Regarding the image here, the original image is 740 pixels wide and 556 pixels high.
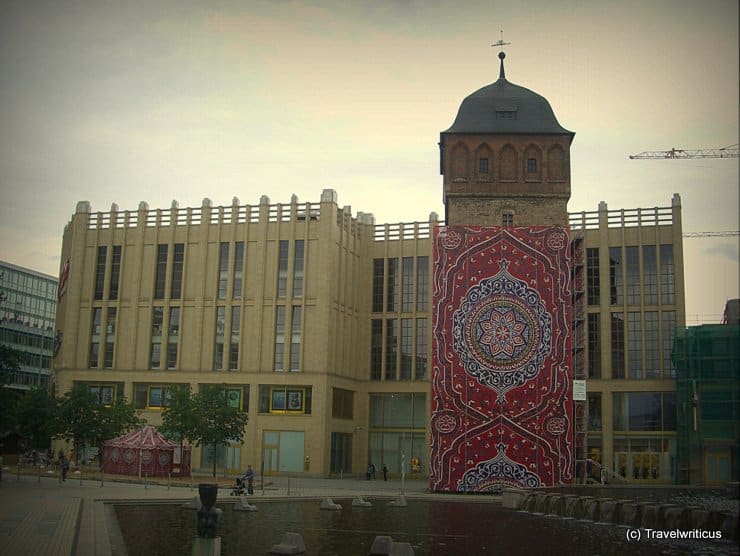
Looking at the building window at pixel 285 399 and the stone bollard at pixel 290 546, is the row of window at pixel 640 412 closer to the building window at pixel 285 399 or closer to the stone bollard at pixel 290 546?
the building window at pixel 285 399

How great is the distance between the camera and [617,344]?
204ft

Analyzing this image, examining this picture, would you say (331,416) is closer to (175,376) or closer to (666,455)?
(175,376)

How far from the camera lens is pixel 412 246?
222 ft

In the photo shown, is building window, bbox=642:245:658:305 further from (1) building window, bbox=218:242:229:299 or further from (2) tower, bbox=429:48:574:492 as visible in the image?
(1) building window, bbox=218:242:229:299

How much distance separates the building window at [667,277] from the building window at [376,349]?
21.1 metres

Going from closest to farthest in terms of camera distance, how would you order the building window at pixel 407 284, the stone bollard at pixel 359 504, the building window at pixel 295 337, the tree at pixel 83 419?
the stone bollard at pixel 359 504
the tree at pixel 83 419
the building window at pixel 295 337
the building window at pixel 407 284

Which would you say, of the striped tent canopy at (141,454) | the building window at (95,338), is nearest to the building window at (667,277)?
the striped tent canopy at (141,454)

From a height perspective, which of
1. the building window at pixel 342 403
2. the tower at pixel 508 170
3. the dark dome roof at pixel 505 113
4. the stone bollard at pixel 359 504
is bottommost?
the stone bollard at pixel 359 504

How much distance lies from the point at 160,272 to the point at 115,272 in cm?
377

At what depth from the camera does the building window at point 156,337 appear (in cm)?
6431

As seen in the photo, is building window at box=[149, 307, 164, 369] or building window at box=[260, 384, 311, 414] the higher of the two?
building window at box=[149, 307, 164, 369]

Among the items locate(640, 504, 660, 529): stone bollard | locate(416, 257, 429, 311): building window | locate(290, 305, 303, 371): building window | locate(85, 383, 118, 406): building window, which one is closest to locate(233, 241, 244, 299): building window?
locate(290, 305, 303, 371): building window

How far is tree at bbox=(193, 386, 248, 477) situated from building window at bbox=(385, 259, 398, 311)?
18001 millimetres

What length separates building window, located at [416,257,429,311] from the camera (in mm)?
66438
